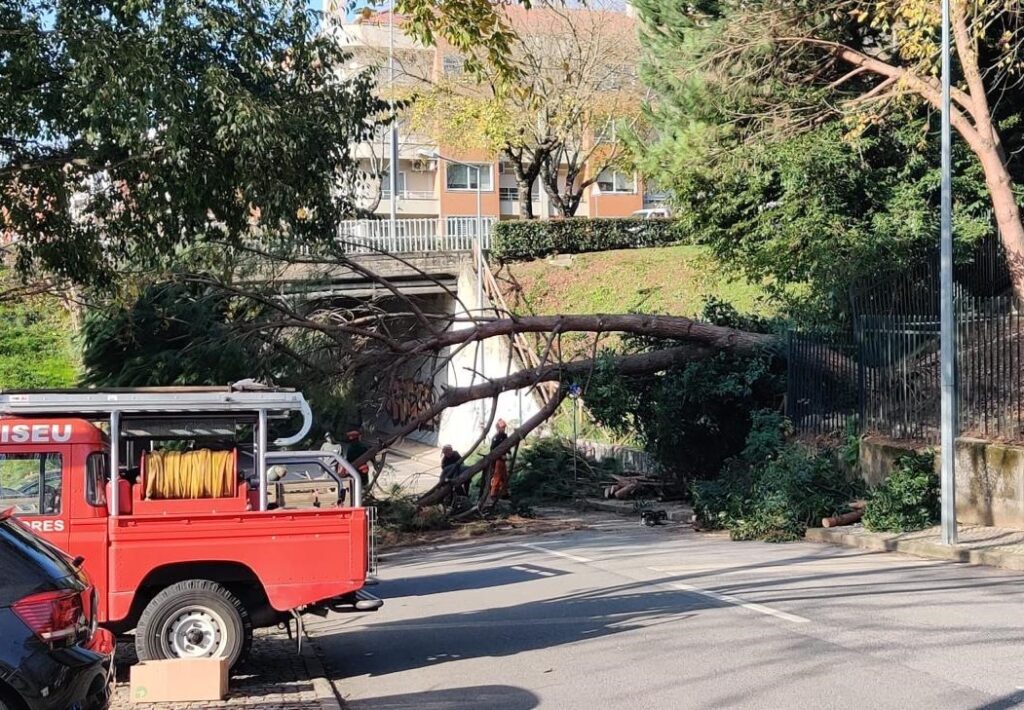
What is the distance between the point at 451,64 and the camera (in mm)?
A: 46719

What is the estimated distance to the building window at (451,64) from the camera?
45.5 m

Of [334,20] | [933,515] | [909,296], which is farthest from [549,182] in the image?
[334,20]

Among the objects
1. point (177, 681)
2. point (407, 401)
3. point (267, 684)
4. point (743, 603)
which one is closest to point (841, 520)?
point (743, 603)

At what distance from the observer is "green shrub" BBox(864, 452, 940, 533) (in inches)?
639

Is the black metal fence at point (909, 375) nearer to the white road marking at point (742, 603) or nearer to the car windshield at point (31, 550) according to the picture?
the white road marking at point (742, 603)

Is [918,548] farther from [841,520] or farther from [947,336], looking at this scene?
[947,336]

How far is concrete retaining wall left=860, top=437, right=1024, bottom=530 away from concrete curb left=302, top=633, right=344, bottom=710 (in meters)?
9.66

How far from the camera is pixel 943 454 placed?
1501 centimetres

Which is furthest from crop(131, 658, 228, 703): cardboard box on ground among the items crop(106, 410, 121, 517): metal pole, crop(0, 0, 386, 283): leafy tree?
crop(0, 0, 386, 283): leafy tree

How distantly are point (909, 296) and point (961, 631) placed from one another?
10214mm

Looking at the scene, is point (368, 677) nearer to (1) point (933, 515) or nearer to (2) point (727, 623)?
(2) point (727, 623)

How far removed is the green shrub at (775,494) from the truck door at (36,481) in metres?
11.2

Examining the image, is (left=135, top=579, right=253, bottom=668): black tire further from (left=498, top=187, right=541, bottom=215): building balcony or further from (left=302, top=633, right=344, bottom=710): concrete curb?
(left=498, top=187, right=541, bottom=215): building balcony

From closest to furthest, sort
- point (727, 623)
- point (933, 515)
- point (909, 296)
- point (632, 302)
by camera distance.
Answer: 1. point (727, 623)
2. point (933, 515)
3. point (909, 296)
4. point (632, 302)
